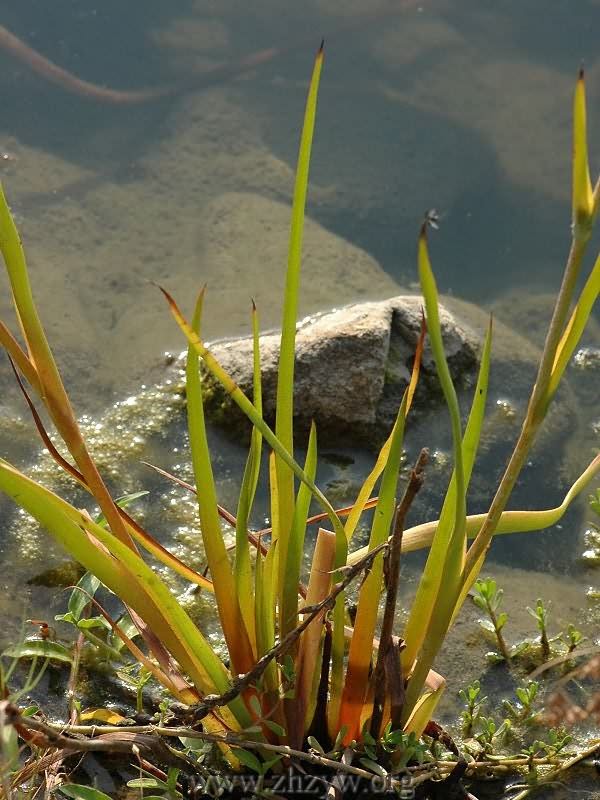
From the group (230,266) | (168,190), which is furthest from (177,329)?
(168,190)

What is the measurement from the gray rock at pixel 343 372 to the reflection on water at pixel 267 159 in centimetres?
38

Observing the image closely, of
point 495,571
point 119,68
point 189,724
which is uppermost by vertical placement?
point 119,68

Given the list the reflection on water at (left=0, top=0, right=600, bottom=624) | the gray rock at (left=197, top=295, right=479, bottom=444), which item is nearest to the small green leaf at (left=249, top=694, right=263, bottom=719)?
the gray rock at (left=197, top=295, right=479, bottom=444)

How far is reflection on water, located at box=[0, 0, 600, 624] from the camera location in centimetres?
335

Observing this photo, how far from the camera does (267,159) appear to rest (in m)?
3.97

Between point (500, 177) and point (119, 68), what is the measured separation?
181cm

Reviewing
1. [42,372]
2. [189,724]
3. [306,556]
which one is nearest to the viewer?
[42,372]

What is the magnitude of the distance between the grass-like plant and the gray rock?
1.07 meters

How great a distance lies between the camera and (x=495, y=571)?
2455mm

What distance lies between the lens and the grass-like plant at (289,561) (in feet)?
4.28

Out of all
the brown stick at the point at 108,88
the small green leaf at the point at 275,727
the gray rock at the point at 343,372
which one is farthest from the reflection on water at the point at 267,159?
the small green leaf at the point at 275,727

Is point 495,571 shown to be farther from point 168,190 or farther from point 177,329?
point 168,190

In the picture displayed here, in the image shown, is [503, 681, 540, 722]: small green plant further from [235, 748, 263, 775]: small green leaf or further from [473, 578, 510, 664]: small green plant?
[235, 748, 263, 775]: small green leaf

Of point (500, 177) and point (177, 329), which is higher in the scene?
point (500, 177)
